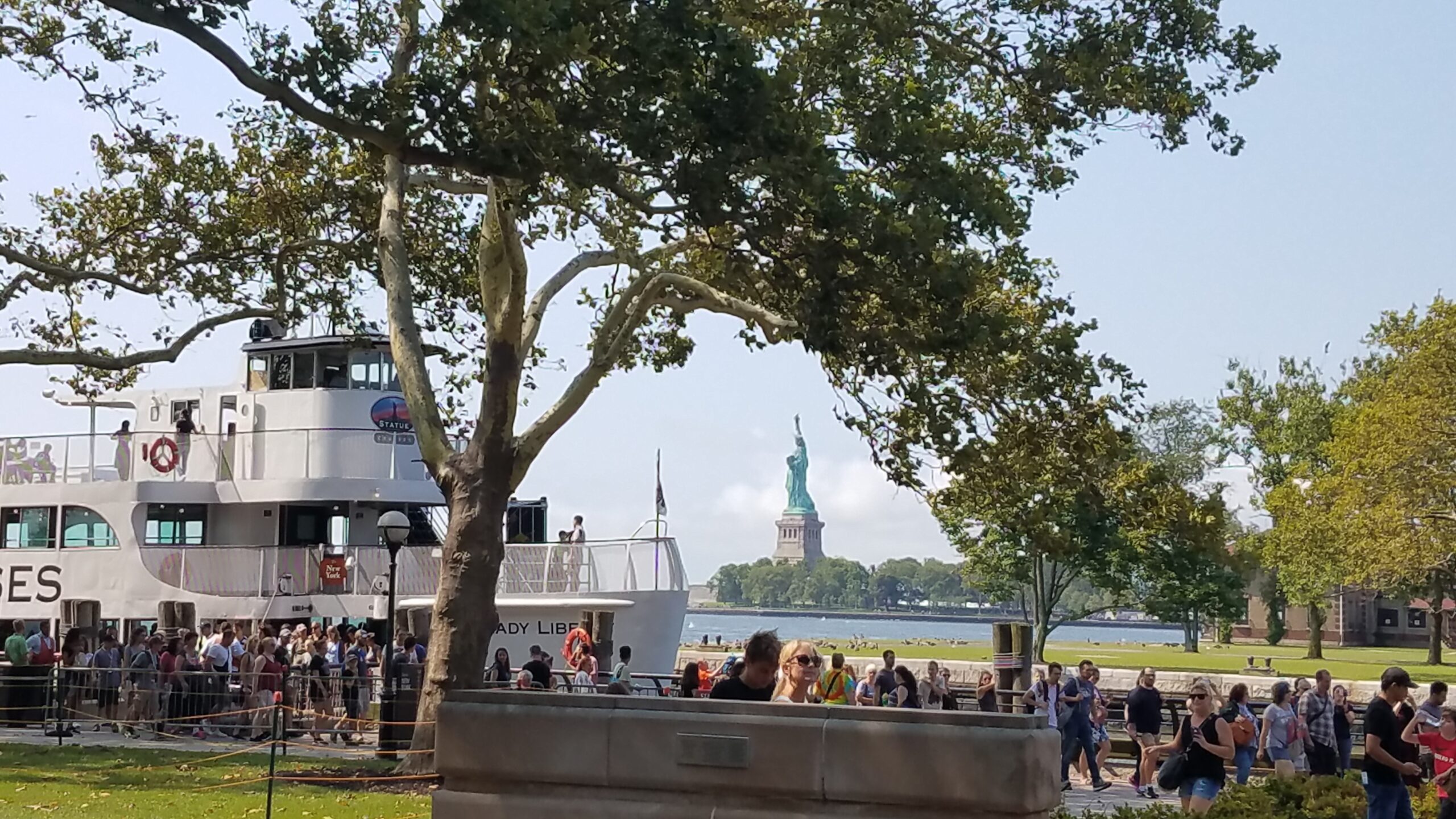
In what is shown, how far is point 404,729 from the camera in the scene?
23.0 meters

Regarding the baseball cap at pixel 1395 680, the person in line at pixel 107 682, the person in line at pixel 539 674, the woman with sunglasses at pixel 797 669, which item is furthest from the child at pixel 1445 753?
the person in line at pixel 107 682

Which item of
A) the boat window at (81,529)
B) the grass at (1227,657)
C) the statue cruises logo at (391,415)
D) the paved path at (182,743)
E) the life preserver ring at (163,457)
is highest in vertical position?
the statue cruises logo at (391,415)

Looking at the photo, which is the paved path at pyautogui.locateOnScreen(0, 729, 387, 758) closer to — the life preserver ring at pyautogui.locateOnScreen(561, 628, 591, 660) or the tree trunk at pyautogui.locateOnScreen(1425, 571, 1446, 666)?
the life preserver ring at pyautogui.locateOnScreen(561, 628, 591, 660)

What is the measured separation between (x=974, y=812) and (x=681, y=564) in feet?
84.6

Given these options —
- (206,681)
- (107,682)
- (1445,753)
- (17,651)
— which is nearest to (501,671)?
(206,681)

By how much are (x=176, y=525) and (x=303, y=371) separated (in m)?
4.42

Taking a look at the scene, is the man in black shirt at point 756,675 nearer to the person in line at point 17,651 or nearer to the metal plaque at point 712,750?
the metal plaque at point 712,750

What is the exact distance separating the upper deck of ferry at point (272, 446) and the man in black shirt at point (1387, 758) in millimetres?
24885

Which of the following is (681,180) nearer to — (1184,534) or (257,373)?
(1184,534)

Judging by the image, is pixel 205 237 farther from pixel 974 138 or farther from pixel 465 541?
pixel 974 138

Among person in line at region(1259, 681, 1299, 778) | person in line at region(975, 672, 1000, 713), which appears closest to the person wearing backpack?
person in line at region(975, 672, 1000, 713)

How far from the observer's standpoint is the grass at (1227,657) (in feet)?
197

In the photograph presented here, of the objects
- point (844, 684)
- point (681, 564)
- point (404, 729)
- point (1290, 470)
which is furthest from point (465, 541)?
point (1290, 470)

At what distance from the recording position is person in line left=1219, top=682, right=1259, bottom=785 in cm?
A: 1359
